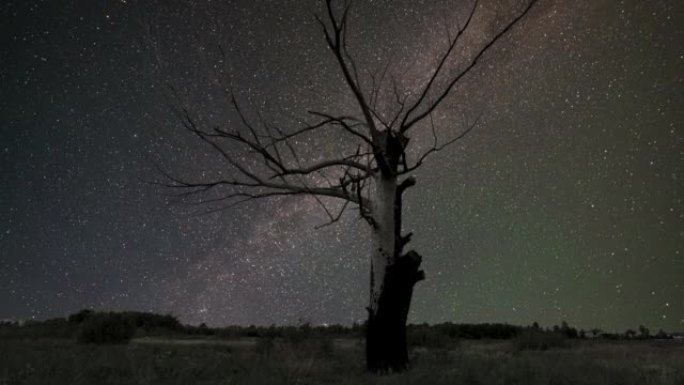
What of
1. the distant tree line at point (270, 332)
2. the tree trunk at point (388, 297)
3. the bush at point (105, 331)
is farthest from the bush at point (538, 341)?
the bush at point (105, 331)

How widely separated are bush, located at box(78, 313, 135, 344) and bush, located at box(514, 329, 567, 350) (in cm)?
1196

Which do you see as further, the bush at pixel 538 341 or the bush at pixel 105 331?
the bush at pixel 105 331

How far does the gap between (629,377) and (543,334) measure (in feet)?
37.0

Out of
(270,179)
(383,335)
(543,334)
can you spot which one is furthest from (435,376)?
(543,334)

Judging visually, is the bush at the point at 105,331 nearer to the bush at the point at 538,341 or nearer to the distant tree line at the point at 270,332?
Answer: the distant tree line at the point at 270,332

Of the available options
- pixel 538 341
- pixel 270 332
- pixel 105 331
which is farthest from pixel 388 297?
pixel 270 332

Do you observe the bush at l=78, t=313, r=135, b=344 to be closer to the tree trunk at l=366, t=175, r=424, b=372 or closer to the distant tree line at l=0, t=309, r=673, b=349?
the distant tree line at l=0, t=309, r=673, b=349

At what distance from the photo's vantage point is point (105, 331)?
19984 millimetres

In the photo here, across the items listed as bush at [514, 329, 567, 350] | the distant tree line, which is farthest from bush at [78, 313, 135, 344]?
bush at [514, 329, 567, 350]

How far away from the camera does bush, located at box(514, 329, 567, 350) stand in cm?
1934

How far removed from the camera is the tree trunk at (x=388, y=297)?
11992 millimetres

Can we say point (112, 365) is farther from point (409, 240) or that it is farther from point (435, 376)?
point (409, 240)

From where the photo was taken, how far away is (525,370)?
396 inches

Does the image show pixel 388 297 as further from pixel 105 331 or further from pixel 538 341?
pixel 105 331
